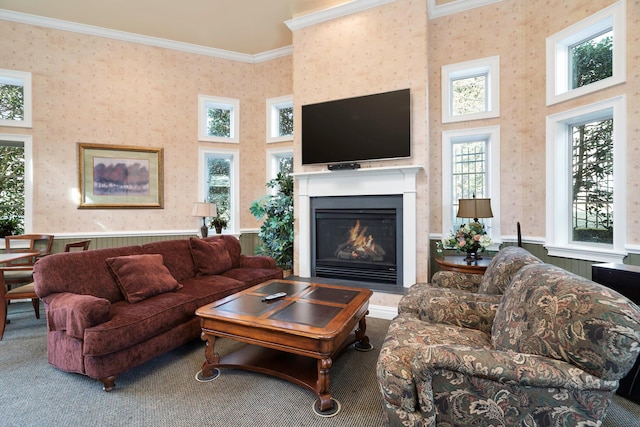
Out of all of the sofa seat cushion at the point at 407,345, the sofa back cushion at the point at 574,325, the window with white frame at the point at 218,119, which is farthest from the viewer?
the window with white frame at the point at 218,119

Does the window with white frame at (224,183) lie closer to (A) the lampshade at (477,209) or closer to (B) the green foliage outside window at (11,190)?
(B) the green foliage outside window at (11,190)

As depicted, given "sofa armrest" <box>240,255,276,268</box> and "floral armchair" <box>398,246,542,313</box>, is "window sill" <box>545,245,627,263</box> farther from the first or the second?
"sofa armrest" <box>240,255,276,268</box>

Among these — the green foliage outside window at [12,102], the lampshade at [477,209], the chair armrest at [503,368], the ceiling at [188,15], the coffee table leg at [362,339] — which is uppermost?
the ceiling at [188,15]

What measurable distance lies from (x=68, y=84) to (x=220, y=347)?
4.47 metres

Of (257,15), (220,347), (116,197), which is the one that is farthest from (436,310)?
(116,197)

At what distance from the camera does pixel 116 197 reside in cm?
459

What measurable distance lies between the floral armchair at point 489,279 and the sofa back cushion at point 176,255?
236 centimetres

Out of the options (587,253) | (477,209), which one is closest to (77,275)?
(477,209)

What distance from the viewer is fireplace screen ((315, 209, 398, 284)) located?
378cm

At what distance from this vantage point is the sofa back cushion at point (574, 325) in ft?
3.56

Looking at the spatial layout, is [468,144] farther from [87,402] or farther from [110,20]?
[110,20]

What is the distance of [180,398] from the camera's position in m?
1.96

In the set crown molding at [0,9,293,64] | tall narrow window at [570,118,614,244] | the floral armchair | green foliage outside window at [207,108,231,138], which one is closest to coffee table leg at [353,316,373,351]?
the floral armchair

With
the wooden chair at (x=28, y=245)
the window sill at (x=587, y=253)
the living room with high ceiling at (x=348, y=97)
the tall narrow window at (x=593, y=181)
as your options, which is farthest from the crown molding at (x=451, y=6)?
the wooden chair at (x=28, y=245)
